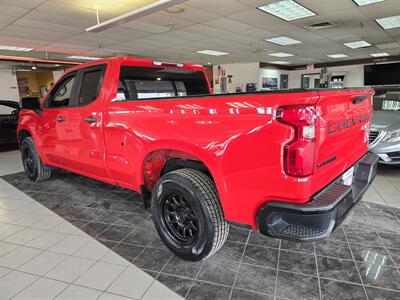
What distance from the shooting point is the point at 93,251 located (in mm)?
2291

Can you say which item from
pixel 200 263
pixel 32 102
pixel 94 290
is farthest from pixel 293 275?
pixel 32 102

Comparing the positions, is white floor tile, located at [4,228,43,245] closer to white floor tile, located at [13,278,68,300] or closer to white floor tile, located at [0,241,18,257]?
white floor tile, located at [0,241,18,257]

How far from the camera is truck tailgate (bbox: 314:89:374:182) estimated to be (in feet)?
4.79

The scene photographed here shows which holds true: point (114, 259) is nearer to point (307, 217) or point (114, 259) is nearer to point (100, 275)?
point (100, 275)

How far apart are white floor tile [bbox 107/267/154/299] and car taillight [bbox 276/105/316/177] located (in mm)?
1224

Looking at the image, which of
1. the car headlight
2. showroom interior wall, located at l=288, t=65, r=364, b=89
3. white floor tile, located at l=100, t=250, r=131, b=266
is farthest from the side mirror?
showroom interior wall, located at l=288, t=65, r=364, b=89

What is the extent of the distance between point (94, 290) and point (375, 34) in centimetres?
1053

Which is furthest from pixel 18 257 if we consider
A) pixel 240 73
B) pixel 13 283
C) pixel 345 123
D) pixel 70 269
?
pixel 240 73

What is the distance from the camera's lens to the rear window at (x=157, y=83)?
272 cm

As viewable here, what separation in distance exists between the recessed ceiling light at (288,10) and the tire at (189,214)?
4774 millimetres

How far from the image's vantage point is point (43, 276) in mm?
1985

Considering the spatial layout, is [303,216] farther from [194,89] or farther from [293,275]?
[194,89]

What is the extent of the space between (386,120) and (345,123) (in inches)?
131

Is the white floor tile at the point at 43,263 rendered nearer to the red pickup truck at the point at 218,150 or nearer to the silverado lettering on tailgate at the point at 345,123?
the red pickup truck at the point at 218,150
